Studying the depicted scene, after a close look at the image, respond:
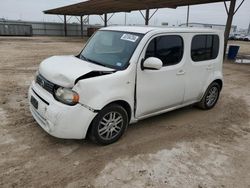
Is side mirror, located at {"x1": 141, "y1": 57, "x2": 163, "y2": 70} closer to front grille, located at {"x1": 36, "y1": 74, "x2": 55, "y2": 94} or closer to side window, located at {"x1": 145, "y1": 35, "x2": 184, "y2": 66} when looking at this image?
side window, located at {"x1": 145, "y1": 35, "x2": 184, "y2": 66}

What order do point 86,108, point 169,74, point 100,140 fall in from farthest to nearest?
point 169,74 → point 100,140 → point 86,108

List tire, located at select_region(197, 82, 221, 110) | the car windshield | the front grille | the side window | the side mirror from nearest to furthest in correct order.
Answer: the front grille, the side mirror, the car windshield, the side window, tire, located at select_region(197, 82, 221, 110)

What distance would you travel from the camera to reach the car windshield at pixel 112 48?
3.36m

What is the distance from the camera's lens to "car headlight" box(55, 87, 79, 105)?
2.83m

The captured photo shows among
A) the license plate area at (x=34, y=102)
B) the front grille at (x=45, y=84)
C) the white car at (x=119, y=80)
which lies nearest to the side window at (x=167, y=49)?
the white car at (x=119, y=80)

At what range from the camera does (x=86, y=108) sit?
289cm

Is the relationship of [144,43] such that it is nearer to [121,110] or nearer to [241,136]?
[121,110]

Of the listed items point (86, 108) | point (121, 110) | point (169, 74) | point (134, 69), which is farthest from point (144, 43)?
point (86, 108)

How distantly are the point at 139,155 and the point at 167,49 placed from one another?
5.79 ft

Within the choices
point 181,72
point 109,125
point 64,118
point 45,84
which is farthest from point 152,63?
point 45,84

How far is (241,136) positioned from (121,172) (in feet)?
7.84

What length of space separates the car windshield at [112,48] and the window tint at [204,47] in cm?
128

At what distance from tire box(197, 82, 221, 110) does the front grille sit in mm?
3165

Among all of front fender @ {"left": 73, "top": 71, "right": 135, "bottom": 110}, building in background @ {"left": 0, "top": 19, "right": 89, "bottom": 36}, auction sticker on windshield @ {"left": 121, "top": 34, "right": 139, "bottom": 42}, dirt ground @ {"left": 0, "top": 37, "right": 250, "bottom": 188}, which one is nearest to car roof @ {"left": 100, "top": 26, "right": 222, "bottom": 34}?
auction sticker on windshield @ {"left": 121, "top": 34, "right": 139, "bottom": 42}
